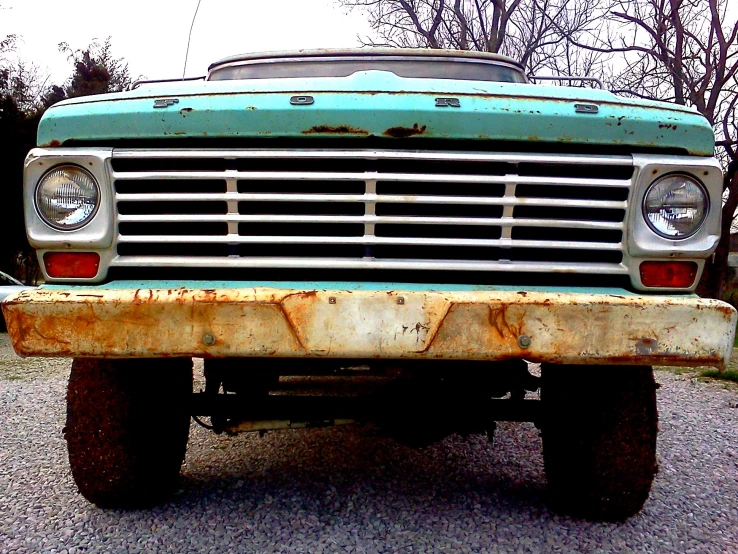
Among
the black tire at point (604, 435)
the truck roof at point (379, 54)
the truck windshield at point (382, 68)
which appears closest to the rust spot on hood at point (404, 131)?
the black tire at point (604, 435)

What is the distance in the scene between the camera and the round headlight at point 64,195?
2.24 m

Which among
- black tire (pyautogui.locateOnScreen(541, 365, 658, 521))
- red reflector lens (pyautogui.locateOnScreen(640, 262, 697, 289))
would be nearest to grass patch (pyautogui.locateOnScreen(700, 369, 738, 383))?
black tire (pyautogui.locateOnScreen(541, 365, 658, 521))

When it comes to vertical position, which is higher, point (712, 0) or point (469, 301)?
point (712, 0)

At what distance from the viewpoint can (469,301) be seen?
2.07 m

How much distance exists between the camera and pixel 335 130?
2.15 meters

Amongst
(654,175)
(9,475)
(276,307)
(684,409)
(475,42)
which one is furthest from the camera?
(475,42)

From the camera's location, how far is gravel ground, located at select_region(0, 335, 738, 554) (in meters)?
2.51

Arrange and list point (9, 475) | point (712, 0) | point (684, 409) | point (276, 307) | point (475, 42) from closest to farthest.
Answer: point (276, 307)
point (9, 475)
point (684, 409)
point (712, 0)
point (475, 42)

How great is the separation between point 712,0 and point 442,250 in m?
11.9

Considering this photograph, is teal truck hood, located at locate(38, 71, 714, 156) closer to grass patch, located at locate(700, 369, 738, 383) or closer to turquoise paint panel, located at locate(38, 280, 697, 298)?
turquoise paint panel, located at locate(38, 280, 697, 298)

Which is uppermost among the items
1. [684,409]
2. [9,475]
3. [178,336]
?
[178,336]

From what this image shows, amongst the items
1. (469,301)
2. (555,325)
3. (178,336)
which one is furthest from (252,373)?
(555,325)

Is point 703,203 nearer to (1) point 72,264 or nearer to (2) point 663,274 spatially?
(2) point 663,274

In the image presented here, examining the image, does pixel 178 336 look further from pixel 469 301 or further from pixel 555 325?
pixel 555 325
